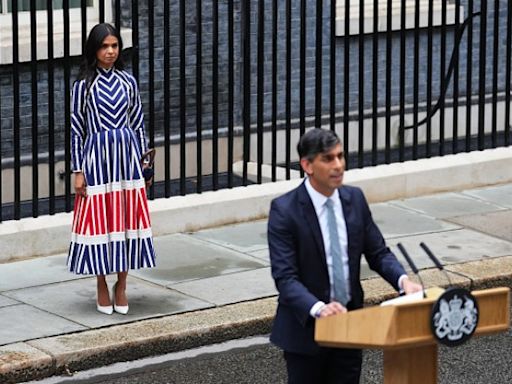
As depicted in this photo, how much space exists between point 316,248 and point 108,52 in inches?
117

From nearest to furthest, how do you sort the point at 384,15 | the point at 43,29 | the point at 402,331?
the point at 402,331
the point at 43,29
the point at 384,15

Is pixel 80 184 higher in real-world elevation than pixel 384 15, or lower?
lower

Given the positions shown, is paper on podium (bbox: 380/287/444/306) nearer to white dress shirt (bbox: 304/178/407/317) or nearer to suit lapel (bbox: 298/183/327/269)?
white dress shirt (bbox: 304/178/407/317)

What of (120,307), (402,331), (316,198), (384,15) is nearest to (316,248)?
(316,198)

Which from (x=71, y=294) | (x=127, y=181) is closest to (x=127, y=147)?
(x=127, y=181)

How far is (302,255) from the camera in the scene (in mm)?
6266

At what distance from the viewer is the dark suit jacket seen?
6.24 m

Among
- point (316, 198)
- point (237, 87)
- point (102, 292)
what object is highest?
point (237, 87)

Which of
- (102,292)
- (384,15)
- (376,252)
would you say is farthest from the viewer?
(384,15)

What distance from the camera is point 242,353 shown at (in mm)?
8836

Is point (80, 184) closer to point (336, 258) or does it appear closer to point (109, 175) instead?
point (109, 175)

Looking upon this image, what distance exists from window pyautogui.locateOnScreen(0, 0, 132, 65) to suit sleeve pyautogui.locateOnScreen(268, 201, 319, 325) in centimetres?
531

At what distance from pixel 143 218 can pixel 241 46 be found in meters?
3.65

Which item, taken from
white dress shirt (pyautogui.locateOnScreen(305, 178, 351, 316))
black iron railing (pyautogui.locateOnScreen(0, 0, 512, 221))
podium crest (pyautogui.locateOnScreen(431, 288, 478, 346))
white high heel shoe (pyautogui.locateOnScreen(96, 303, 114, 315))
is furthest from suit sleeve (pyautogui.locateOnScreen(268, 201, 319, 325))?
black iron railing (pyautogui.locateOnScreen(0, 0, 512, 221))
